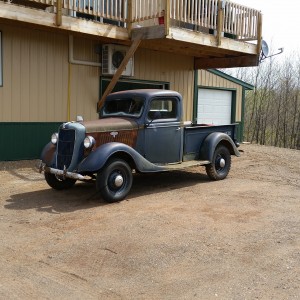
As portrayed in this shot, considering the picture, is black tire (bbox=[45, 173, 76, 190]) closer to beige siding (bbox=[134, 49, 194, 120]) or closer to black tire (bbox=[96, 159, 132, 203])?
black tire (bbox=[96, 159, 132, 203])

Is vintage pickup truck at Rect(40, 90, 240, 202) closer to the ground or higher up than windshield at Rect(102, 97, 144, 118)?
closer to the ground

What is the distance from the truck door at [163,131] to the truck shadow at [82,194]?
646mm


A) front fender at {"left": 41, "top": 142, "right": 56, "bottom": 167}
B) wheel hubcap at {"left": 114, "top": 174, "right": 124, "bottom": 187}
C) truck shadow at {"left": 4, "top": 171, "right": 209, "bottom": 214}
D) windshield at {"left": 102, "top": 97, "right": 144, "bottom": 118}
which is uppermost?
windshield at {"left": 102, "top": 97, "right": 144, "bottom": 118}

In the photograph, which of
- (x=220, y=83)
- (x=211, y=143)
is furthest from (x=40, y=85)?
(x=220, y=83)

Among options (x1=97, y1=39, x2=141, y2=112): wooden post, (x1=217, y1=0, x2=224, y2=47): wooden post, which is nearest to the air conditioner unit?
(x1=97, y1=39, x2=141, y2=112): wooden post

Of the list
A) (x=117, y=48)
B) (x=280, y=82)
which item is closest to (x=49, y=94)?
A: (x=117, y=48)

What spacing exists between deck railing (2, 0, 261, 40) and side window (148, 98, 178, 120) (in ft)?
8.93

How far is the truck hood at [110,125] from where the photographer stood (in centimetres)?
701

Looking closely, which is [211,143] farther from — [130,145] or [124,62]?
[124,62]

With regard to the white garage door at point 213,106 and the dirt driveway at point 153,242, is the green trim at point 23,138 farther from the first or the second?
the white garage door at point 213,106

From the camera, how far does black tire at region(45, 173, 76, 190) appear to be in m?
7.70

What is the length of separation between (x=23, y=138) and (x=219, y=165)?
476cm

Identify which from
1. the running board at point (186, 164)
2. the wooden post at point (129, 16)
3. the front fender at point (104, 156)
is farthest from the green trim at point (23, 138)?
the running board at point (186, 164)

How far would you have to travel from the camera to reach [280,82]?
30.5 metres
